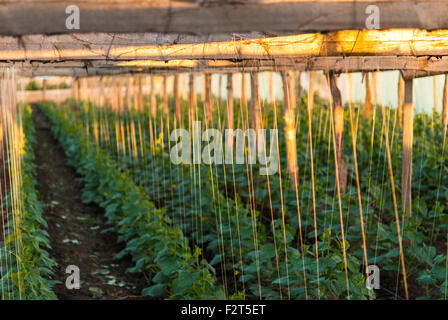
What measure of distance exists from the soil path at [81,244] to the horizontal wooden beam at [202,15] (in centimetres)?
400

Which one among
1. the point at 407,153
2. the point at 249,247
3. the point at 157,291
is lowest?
the point at 157,291

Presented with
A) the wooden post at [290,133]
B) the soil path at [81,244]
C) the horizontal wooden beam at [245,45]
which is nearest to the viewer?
the horizontal wooden beam at [245,45]

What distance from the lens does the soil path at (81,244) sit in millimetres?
6883

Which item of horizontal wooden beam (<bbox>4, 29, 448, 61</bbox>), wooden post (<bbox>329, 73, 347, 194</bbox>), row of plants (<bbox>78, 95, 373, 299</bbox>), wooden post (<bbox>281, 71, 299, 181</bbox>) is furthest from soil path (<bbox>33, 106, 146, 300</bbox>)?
wooden post (<bbox>329, 73, 347, 194</bbox>)

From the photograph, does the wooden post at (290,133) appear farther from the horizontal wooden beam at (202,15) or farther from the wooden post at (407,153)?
the horizontal wooden beam at (202,15)

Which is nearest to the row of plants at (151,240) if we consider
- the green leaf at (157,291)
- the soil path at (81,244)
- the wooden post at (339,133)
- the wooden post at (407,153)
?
the green leaf at (157,291)

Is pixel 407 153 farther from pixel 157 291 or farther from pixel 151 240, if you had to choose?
pixel 157 291

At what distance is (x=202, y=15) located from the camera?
2861 millimetres

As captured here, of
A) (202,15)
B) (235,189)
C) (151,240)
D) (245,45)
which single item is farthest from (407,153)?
(202,15)

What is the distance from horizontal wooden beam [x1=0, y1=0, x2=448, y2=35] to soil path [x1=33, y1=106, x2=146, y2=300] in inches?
157

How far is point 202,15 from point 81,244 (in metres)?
6.39

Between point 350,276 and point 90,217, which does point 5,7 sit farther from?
point 90,217

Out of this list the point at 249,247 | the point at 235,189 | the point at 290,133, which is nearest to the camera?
the point at 249,247

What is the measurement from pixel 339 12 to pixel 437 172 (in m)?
7.26
